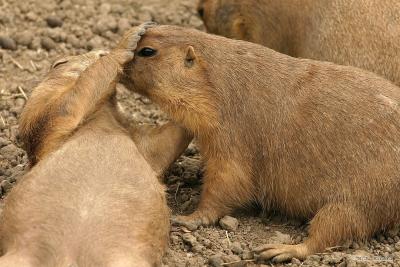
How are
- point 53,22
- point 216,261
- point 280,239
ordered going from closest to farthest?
point 216,261 → point 280,239 → point 53,22

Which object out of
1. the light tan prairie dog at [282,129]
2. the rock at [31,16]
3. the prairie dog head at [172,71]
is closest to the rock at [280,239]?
the light tan prairie dog at [282,129]

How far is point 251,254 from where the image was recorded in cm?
629

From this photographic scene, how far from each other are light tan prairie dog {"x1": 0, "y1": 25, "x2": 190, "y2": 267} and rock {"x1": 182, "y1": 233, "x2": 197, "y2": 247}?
→ 0.37 metres

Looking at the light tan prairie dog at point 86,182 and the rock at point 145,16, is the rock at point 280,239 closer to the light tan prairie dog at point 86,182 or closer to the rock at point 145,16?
the light tan prairie dog at point 86,182

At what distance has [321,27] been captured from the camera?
8.29 m

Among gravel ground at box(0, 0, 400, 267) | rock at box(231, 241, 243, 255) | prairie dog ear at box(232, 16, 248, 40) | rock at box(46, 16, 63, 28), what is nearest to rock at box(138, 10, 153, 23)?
gravel ground at box(0, 0, 400, 267)

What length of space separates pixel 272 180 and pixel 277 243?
491mm

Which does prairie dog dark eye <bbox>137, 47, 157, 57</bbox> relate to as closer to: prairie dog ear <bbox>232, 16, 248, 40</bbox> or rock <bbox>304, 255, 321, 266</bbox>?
rock <bbox>304, 255, 321, 266</bbox>

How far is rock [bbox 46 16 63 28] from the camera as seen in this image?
9.80 metres

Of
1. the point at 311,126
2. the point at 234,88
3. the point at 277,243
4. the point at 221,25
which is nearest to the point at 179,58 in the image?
the point at 234,88

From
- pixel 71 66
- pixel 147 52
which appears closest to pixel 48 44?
pixel 71 66

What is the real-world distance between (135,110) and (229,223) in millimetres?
2302

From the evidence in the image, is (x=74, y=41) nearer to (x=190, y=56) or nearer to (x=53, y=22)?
(x=53, y=22)

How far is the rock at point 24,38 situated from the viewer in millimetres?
9391
